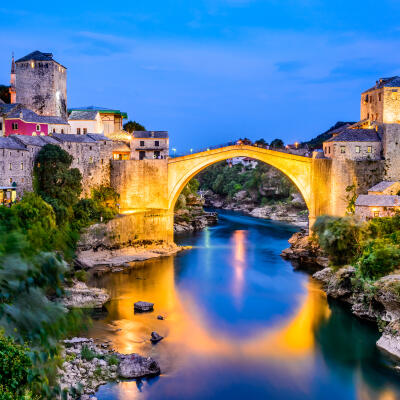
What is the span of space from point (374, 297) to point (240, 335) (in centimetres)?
339

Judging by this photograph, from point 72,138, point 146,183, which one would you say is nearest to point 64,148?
point 72,138

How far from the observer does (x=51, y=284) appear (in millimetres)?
2537

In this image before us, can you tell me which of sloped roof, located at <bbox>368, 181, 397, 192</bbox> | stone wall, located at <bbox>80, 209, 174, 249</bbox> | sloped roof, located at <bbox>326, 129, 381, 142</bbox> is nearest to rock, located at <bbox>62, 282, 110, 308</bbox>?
stone wall, located at <bbox>80, 209, 174, 249</bbox>

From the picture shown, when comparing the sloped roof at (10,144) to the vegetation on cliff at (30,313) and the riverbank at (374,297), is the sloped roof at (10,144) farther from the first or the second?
the vegetation on cliff at (30,313)

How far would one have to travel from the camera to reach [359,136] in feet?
60.8

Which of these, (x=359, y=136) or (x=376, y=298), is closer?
(x=376, y=298)

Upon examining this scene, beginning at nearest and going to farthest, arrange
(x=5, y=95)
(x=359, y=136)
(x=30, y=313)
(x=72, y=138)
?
(x=30, y=313) < (x=359, y=136) < (x=72, y=138) < (x=5, y=95)

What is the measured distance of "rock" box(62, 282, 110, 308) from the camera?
457 inches

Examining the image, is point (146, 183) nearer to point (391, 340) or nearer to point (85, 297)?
point (85, 297)

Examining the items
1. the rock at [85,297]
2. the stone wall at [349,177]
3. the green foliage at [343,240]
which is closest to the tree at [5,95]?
the rock at [85,297]

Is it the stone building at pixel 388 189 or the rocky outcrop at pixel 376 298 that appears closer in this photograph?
the rocky outcrop at pixel 376 298

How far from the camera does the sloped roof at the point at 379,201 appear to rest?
14.9 m

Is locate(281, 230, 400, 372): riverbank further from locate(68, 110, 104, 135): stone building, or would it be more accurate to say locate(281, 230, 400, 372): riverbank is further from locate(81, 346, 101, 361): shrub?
locate(68, 110, 104, 135): stone building

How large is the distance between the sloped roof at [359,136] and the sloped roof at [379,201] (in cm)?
346
